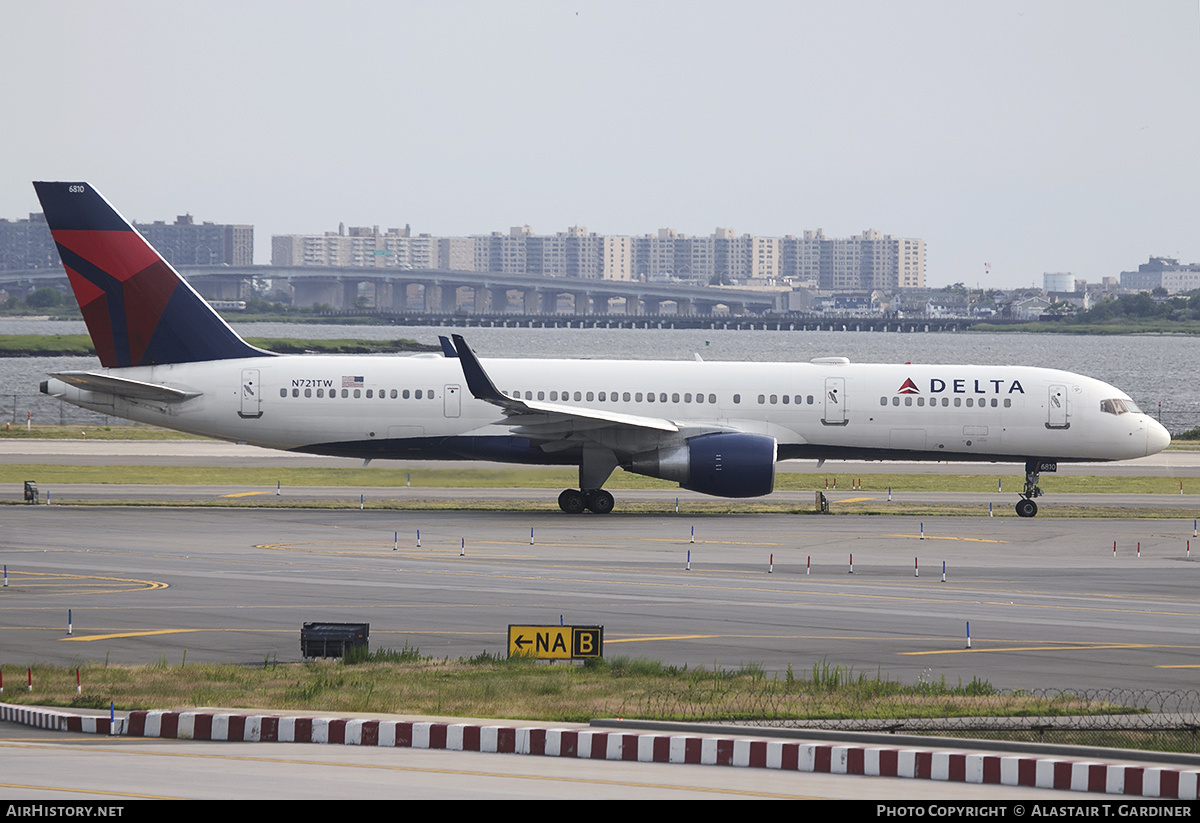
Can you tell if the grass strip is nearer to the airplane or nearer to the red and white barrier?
the red and white barrier

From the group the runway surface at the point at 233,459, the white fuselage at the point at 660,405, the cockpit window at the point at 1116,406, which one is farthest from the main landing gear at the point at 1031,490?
the runway surface at the point at 233,459

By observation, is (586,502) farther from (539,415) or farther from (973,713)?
(973,713)

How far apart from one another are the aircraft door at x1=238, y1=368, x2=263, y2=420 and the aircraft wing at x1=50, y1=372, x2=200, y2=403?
1.68 m

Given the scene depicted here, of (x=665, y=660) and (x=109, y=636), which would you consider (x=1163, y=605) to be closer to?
(x=665, y=660)

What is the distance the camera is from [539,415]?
131 ft

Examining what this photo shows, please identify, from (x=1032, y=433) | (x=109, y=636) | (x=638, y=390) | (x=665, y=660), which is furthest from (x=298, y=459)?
(x=665, y=660)

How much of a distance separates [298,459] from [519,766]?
138ft

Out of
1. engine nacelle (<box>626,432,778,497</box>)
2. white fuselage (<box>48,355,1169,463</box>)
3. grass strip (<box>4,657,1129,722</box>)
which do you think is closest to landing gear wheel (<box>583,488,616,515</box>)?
white fuselage (<box>48,355,1169,463</box>)

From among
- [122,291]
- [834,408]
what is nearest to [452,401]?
[122,291]

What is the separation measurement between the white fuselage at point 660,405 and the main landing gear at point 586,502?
1345 millimetres

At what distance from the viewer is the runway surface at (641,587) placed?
22.0m

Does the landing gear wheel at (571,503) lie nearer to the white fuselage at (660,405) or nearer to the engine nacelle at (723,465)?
the white fuselage at (660,405)

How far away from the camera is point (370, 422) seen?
42.2 m

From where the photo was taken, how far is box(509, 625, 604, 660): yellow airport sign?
820 inches
